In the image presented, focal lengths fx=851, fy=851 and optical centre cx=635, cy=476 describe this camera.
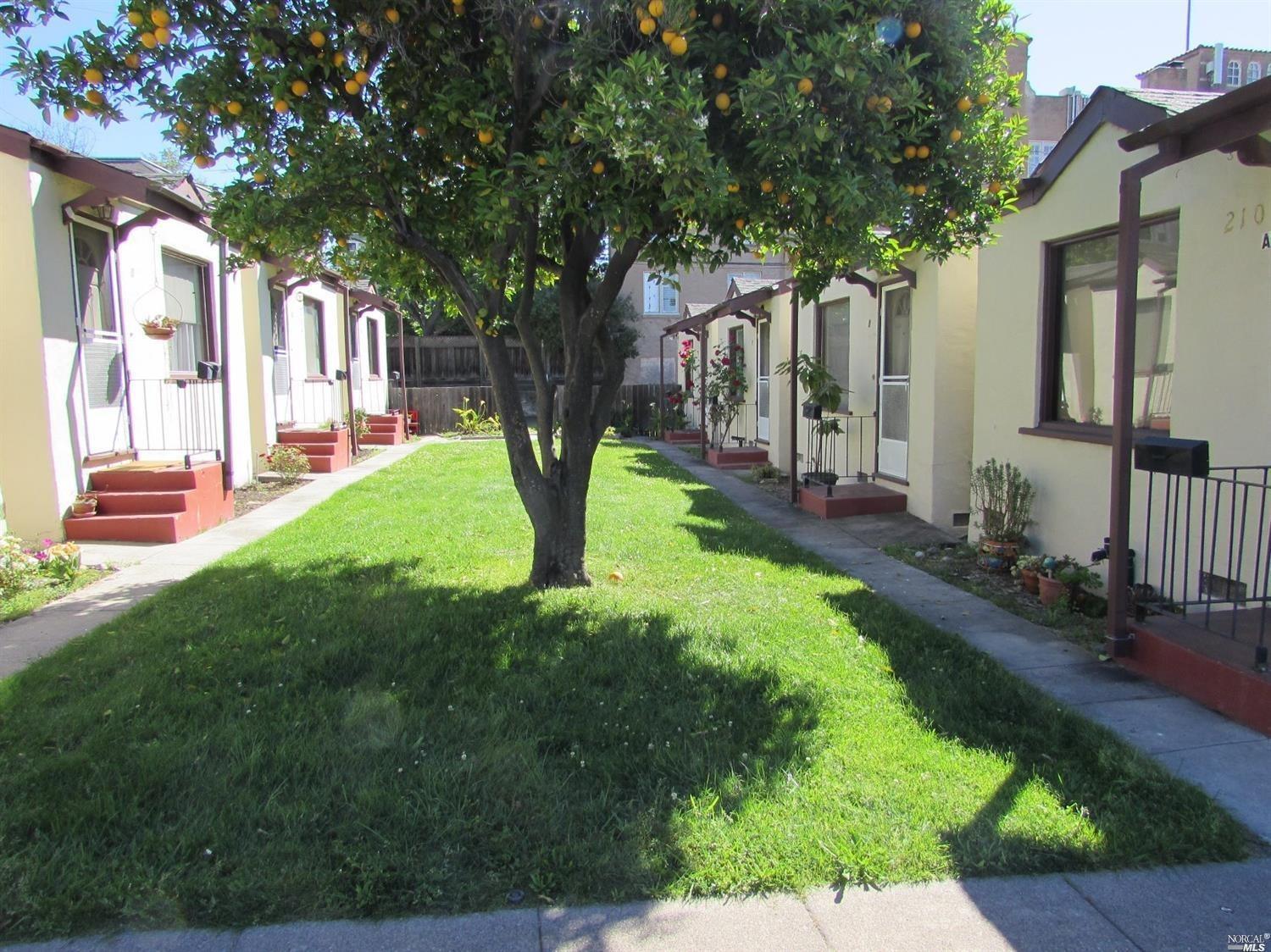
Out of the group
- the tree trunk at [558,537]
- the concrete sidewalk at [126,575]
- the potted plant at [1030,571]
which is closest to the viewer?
the concrete sidewalk at [126,575]

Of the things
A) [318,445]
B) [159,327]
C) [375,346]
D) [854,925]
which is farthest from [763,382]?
[854,925]

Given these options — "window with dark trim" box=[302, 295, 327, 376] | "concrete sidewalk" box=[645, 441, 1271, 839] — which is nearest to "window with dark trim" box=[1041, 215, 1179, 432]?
"concrete sidewalk" box=[645, 441, 1271, 839]

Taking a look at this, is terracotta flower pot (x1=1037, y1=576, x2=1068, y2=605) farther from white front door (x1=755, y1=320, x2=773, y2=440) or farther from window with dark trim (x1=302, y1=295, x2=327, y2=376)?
window with dark trim (x1=302, y1=295, x2=327, y2=376)

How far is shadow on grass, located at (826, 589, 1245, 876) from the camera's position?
9.50 ft

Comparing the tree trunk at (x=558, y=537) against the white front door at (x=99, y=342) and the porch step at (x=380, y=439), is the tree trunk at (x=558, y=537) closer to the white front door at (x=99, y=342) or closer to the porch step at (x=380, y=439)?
the white front door at (x=99, y=342)

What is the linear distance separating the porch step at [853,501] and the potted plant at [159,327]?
7.18 metres

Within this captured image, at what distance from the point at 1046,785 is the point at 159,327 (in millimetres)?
8966

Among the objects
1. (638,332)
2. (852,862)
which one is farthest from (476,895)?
(638,332)

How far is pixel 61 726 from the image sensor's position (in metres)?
3.71

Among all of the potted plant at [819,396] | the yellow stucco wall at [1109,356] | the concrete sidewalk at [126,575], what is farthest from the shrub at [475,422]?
the yellow stucco wall at [1109,356]

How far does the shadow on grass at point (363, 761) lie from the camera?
8.89ft

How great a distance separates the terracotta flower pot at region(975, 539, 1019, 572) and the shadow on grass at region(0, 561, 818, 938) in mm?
3198

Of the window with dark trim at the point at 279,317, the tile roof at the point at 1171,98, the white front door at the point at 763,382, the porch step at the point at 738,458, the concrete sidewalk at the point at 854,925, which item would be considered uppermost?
the tile roof at the point at 1171,98

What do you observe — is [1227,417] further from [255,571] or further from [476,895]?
[255,571]
